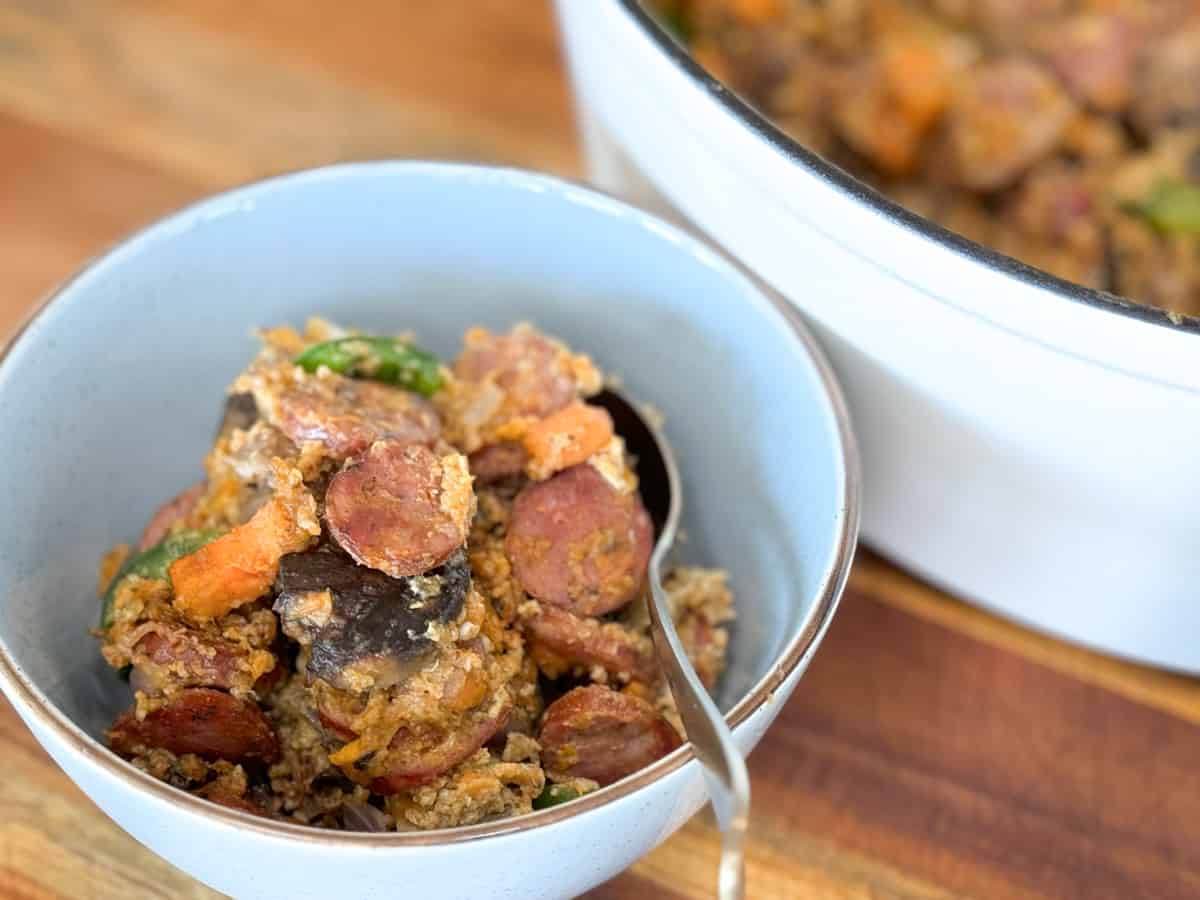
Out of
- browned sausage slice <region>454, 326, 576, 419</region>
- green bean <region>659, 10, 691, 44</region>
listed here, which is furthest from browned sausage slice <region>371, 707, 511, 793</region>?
green bean <region>659, 10, 691, 44</region>

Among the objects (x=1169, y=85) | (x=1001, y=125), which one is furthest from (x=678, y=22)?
(x=1169, y=85)

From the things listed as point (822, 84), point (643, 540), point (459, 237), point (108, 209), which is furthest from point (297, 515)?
point (822, 84)

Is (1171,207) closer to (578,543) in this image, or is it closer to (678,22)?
(678,22)

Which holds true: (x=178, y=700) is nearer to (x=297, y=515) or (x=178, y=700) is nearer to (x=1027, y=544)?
(x=297, y=515)

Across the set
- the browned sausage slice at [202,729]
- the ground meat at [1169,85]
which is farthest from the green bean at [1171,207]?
the browned sausage slice at [202,729]

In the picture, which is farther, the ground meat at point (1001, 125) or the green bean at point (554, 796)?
the ground meat at point (1001, 125)

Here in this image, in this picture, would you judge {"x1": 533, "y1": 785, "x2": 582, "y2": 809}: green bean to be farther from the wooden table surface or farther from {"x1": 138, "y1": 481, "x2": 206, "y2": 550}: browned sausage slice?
{"x1": 138, "y1": 481, "x2": 206, "y2": 550}: browned sausage slice

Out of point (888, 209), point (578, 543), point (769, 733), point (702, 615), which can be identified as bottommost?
point (769, 733)

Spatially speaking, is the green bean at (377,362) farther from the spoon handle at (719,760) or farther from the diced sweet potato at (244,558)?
the spoon handle at (719,760)
